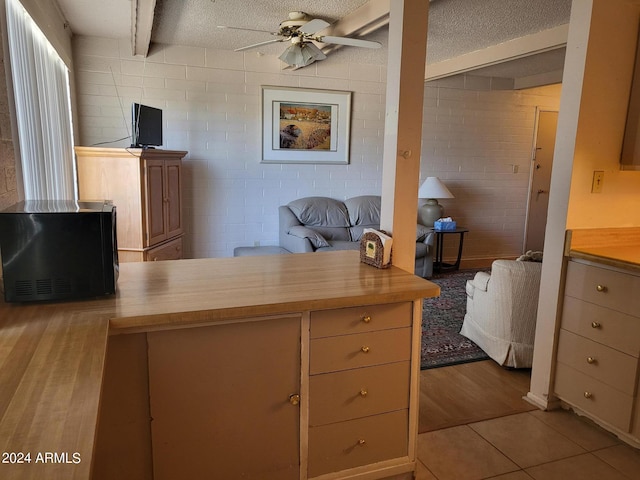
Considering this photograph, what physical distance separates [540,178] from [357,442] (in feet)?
18.5

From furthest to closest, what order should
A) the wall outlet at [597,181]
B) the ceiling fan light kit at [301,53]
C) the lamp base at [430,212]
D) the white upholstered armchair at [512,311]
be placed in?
1. the lamp base at [430,212]
2. the ceiling fan light kit at [301,53]
3. the white upholstered armchair at [512,311]
4. the wall outlet at [597,181]

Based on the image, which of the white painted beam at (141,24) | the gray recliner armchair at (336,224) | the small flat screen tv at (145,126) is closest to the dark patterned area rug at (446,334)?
the gray recliner armchair at (336,224)

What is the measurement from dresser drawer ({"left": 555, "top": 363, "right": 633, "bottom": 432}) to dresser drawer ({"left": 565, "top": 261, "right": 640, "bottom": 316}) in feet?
1.31

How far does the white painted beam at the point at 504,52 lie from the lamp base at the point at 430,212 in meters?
1.45

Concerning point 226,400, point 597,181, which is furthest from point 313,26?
point 226,400

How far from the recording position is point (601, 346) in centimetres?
221

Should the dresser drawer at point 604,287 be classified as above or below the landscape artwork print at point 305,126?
below

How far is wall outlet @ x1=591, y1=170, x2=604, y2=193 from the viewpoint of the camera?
237 cm

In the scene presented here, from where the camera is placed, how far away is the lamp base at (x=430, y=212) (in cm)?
539

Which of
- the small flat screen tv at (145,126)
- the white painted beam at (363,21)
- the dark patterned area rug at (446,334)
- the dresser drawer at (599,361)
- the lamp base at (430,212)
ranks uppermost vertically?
the white painted beam at (363,21)

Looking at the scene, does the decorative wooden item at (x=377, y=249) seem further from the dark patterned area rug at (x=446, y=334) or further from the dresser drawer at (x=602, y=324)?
the dark patterned area rug at (x=446, y=334)

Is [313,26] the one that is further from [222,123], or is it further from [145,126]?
[222,123]

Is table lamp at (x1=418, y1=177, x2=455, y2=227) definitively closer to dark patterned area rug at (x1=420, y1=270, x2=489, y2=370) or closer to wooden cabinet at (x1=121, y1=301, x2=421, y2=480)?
dark patterned area rug at (x1=420, y1=270, x2=489, y2=370)

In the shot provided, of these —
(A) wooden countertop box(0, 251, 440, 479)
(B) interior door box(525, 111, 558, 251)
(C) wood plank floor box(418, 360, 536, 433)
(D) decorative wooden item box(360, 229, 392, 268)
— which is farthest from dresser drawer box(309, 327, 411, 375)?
(B) interior door box(525, 111, 558, 251)
